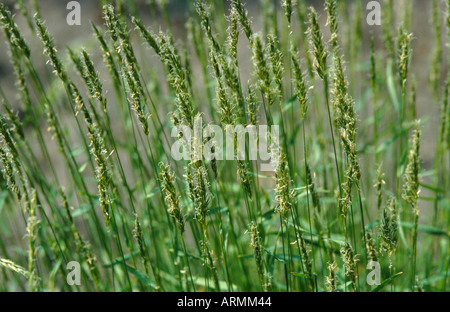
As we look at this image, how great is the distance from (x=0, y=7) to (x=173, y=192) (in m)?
0.74

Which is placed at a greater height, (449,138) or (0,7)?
(0,7)

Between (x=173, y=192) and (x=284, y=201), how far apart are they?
Result: 289 mm

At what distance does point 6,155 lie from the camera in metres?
1.28

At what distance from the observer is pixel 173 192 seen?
1.31m
